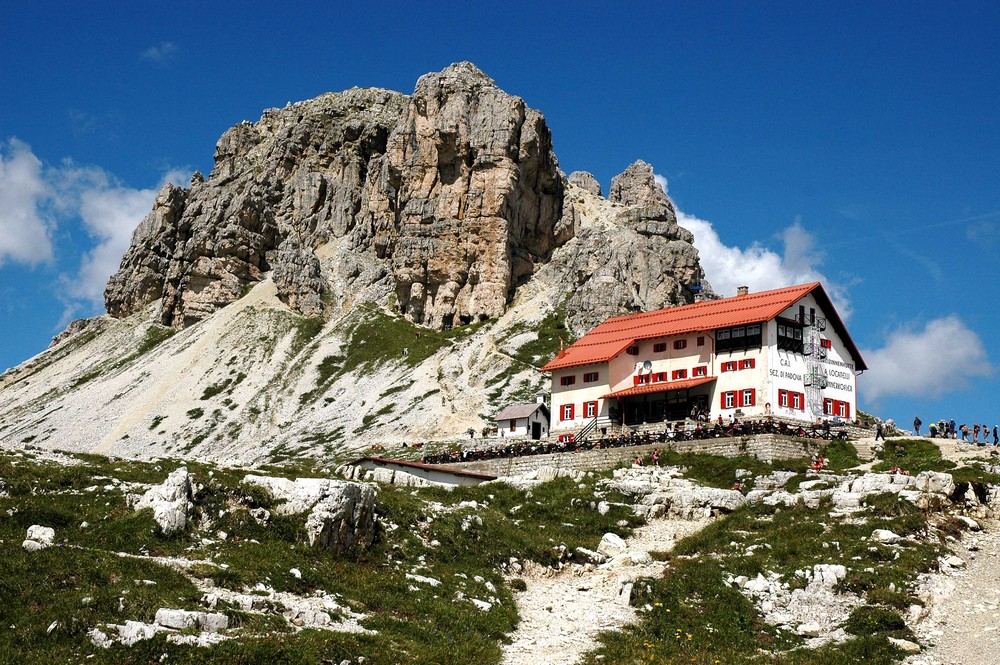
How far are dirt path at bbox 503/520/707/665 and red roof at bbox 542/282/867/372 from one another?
105 feet

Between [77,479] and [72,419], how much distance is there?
125 metres

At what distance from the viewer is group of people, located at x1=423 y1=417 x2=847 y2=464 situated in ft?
211

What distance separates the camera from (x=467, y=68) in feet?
578

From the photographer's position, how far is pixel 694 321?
77875mm

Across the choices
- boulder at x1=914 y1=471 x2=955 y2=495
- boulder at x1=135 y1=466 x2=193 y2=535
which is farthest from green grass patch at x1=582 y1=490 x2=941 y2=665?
boulder at x1=135 y1=466 x2=193 y2=535

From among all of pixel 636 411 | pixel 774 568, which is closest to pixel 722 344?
pixel 636 411

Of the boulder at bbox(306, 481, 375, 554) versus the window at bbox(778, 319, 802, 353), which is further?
the window at bbox(778, 319, 802, 353)

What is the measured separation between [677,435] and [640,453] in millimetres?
3307

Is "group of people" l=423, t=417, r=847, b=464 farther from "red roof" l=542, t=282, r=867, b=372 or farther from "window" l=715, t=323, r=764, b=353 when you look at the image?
"red roof" l=542, t=282, r=867, b=372

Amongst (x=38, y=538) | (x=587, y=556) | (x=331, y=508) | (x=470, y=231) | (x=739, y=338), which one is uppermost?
(x=470, y=231)

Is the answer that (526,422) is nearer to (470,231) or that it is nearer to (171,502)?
(171,502)

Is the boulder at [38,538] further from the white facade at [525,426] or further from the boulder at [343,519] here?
the white facade at [525,426]

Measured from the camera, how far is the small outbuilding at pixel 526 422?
306 ft

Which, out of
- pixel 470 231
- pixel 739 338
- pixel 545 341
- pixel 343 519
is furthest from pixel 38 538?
pixel 470 231
